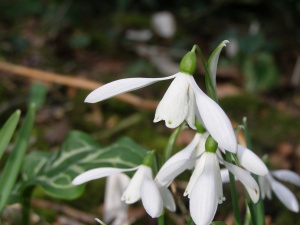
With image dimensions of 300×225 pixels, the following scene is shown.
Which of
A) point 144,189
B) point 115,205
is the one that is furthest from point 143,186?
point 115,205

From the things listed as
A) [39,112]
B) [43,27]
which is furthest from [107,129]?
[43,27]

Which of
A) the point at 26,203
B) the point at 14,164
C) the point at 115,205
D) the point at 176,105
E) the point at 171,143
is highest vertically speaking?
the point at 176,105

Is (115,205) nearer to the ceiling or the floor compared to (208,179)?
nearer to the floor

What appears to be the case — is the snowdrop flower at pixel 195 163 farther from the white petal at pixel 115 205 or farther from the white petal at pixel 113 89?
the white petal at pixel 115 205

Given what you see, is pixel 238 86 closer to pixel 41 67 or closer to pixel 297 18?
pixel 41 67

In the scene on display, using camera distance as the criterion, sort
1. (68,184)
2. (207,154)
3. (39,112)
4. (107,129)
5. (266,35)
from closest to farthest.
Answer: (207,154) → (68,184) → (107,129) → (39,112) → (266,35)

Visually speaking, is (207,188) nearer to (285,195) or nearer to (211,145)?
(211,145)

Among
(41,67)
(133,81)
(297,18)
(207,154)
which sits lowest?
(297,18)
